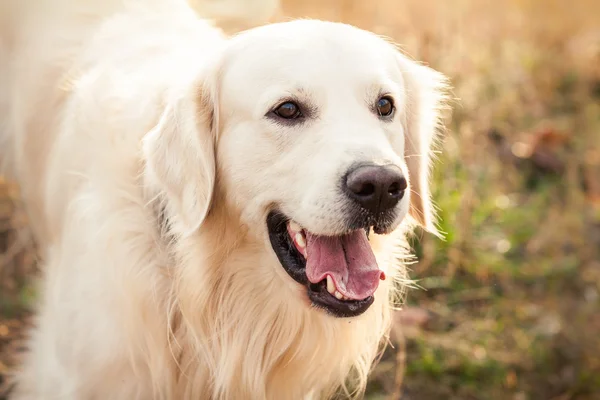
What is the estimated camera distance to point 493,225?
4.71m

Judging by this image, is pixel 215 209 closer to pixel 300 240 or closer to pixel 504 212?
pixel 300 240

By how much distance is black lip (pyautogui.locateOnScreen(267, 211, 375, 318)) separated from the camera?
99.6 inches

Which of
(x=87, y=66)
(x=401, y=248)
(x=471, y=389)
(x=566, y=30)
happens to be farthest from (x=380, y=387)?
(x=566, y=30)

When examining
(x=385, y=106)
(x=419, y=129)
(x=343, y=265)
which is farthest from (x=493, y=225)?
(x=343, y=265)

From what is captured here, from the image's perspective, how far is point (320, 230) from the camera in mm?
2438

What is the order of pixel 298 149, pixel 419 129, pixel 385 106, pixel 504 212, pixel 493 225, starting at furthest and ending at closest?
pixel 504 212 → pixel 493 225 → pixel 419 129 → pixel 385 106 → pixel 298 149

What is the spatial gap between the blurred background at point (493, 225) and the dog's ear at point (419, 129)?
70cm

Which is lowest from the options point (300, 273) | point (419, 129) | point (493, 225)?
point (493, 225)

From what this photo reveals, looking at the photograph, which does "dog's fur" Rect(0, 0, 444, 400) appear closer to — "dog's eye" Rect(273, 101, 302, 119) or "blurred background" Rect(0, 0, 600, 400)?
"dog's eye" Rect(273, 101, 302, 119)

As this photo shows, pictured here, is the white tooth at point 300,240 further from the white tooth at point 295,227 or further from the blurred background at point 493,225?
the blurred background at point 493,225

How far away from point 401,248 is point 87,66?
58.9 inches

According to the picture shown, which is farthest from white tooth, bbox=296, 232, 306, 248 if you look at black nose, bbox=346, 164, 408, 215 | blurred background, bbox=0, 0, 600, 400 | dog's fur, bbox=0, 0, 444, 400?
blurred background, bbox=0, 0, 600, 400

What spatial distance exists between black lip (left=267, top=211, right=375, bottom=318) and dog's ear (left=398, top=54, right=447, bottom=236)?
0.62m

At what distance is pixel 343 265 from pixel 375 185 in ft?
1.09
